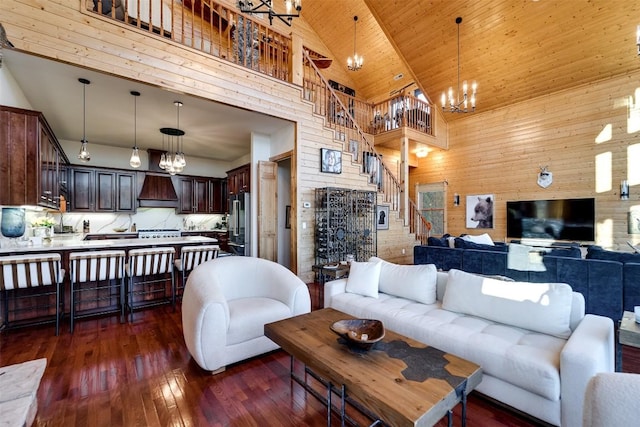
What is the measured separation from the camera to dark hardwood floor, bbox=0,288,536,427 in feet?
6.03

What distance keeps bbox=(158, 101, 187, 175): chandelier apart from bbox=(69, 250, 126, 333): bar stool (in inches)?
77.8

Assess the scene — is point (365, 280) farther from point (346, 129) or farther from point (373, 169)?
point (373, 169)

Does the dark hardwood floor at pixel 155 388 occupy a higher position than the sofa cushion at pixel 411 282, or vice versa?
the sofa cushion at pixel 411 282

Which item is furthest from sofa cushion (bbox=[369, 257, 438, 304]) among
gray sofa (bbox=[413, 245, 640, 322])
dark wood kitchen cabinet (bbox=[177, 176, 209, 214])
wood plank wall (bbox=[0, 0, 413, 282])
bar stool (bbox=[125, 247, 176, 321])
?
dark wood kitchen cabinet (bbox=[177, 176, 209, 214])

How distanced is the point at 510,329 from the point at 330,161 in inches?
176

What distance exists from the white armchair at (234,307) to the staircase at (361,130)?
398cm

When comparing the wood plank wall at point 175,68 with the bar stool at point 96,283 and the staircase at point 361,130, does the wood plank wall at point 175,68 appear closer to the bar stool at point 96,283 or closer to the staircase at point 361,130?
the staircase at point 361,130

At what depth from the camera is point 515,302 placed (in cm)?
218

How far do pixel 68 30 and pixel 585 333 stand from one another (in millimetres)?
5704

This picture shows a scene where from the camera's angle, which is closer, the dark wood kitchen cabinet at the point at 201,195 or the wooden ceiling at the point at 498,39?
the wooden ceiling at the point at 498,39

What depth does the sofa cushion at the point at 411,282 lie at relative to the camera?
110 inches

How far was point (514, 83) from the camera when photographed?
6.93m

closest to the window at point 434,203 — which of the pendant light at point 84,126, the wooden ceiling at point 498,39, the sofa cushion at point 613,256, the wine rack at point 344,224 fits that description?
the wooden ceiling at point 498,39

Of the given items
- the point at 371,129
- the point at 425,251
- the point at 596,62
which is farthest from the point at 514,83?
the point at 425,251
